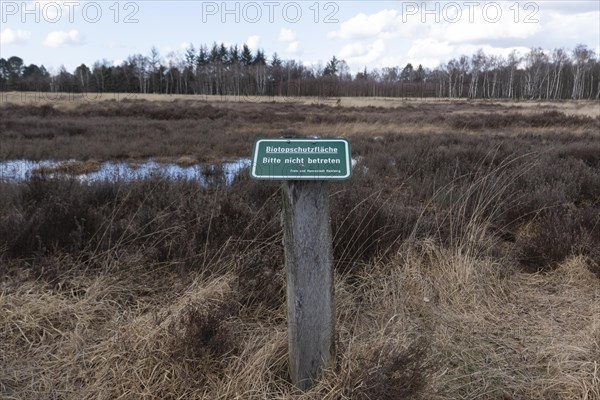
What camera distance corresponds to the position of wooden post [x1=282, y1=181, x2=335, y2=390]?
7.25ft

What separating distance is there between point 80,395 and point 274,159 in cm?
151

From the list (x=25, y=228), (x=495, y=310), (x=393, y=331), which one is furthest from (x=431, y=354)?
(x=25, y=228)

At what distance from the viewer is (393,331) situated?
282cm

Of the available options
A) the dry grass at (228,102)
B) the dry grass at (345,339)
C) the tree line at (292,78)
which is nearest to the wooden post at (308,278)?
the dry grass at (345,339)

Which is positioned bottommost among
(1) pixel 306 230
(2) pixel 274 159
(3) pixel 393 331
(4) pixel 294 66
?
(3) pixel 393 331

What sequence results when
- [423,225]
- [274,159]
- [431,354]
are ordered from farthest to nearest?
[423,225] < [431,354] < [274,159]

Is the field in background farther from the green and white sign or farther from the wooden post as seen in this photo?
the green and white sign

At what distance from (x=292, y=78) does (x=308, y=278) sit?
88.0 metres

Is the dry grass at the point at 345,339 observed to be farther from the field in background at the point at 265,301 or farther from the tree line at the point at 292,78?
the tree line at the point at 292,78

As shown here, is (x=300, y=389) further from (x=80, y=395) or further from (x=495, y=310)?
(x=495, y=310)

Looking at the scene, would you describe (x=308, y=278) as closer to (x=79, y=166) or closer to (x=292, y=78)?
(x=79, y=166)

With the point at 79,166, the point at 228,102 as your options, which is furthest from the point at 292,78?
A: the point at 79,166

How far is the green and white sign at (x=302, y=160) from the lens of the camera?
2.13 meters

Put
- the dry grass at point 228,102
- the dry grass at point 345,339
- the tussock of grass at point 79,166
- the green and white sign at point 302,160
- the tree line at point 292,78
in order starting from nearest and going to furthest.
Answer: the green and white sign at point 302,160, the dry grass at point 345,339, the tussock of grass at point 79,166, the dry grass at point 228,102, the tree line at point 292,78
